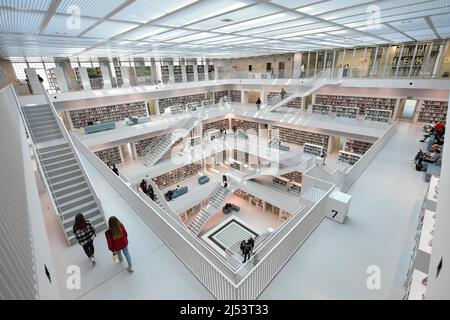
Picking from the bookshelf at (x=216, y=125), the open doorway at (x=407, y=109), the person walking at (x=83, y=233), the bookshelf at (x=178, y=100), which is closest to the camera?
the person walking at (x=83, y=233)

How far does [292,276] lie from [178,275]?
7.59 ft

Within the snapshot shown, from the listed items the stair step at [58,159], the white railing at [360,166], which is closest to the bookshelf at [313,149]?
the white railing at [360,166]

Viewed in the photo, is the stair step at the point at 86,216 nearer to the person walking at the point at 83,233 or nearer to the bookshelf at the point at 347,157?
the person walking at the point at 83,233

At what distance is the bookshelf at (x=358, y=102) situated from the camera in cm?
1398

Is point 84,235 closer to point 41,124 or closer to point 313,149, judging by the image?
point 41,124

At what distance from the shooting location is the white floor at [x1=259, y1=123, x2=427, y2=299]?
4.08 meters

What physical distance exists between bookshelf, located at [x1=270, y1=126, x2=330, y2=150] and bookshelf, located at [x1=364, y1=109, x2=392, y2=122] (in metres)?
2.75

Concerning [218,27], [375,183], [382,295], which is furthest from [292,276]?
[218,27]

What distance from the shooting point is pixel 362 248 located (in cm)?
497

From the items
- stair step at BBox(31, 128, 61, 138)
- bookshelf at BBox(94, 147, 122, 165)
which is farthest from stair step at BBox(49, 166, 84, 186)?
bookshelf at BBox(94, 147, 122, 165)

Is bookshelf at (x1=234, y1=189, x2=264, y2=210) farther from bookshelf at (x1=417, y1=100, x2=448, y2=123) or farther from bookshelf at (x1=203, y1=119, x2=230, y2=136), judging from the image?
bookshelf at (x1=417, y1=100, x2=448, y2=123)

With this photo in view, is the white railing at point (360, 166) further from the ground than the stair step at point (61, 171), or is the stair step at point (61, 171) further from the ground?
the stair step at point (61, 171)

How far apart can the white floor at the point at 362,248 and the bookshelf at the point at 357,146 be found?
634cm
